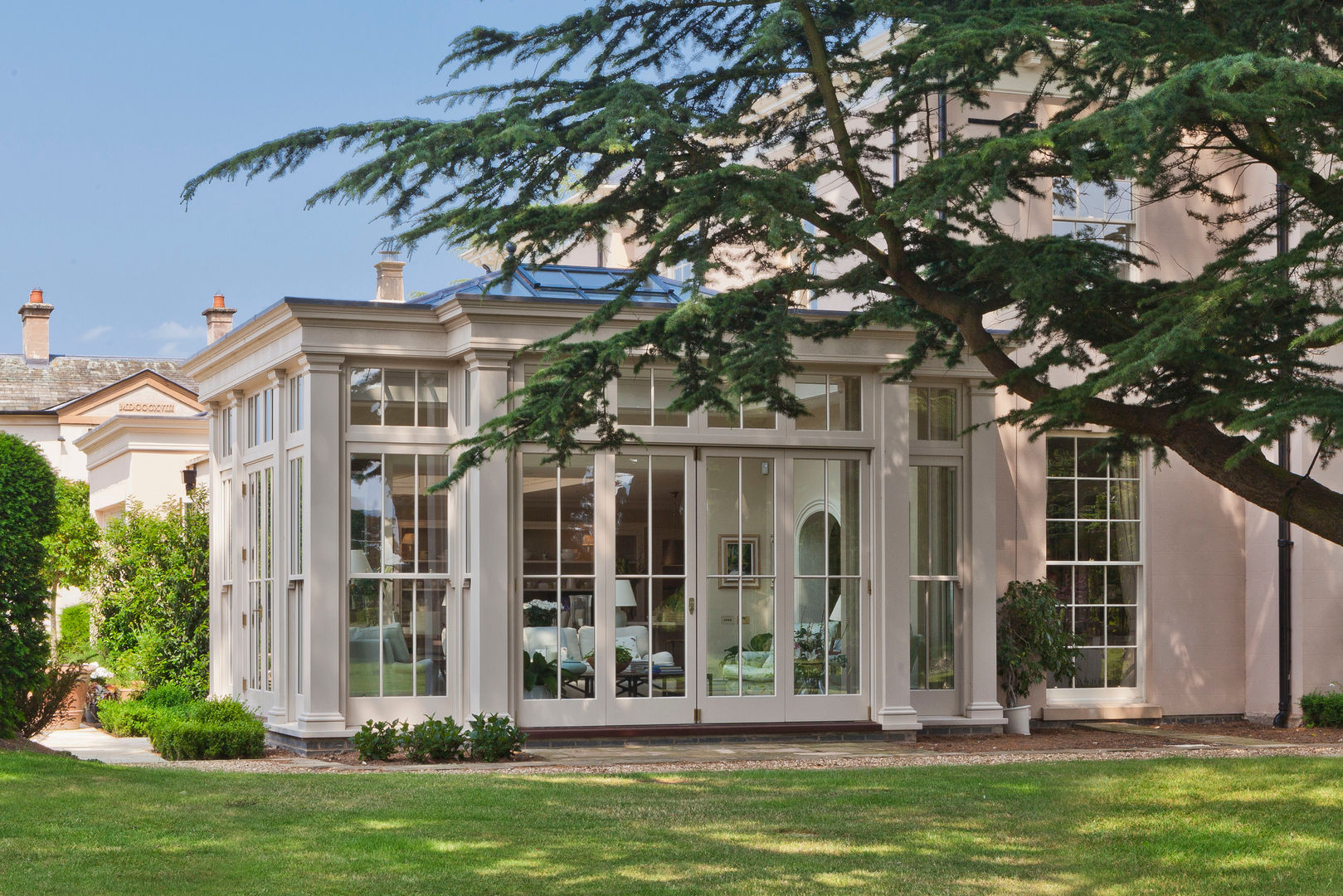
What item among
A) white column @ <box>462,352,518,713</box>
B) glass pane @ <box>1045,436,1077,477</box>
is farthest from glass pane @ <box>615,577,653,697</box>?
glass pane @ <box>1045,436,1077,477</box>

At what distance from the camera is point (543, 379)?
27.8ft

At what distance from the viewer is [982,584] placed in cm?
1440

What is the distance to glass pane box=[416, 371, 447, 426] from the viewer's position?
13.4m

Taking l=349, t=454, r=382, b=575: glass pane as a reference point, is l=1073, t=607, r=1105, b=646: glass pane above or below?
below

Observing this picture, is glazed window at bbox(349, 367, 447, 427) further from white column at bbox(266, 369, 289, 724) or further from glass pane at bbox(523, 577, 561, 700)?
glass pane at bbox(523, 577, 561, 700)

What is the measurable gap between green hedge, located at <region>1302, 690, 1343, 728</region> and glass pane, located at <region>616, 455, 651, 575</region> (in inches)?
299

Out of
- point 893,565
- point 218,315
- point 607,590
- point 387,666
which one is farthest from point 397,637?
point 218,315

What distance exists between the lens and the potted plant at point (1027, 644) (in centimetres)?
1489

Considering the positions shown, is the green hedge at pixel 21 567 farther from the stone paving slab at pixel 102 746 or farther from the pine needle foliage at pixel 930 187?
the pine needle foliage at pixel 930 187

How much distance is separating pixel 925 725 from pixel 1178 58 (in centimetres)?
818

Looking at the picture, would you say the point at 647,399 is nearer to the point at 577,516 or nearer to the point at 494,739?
the point at 577,516

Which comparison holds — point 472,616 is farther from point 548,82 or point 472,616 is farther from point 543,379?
point 548,82

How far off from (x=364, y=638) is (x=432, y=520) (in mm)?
1230

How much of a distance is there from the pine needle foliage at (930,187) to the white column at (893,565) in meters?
4.15
